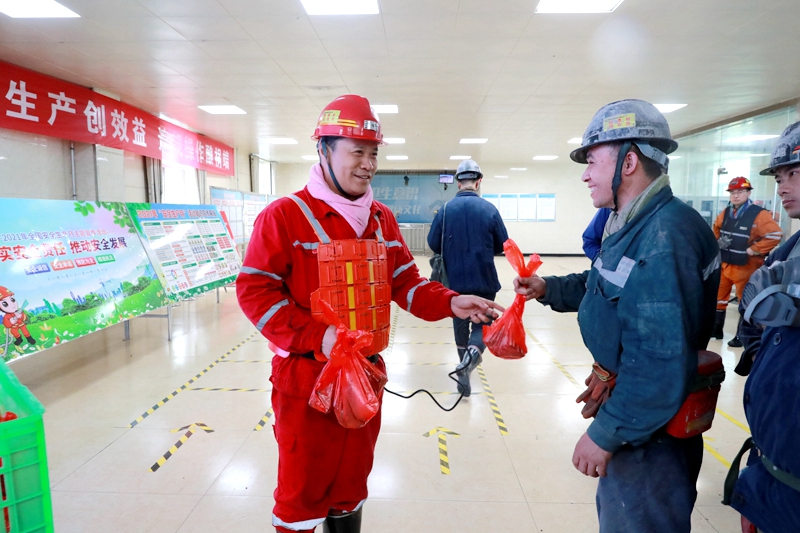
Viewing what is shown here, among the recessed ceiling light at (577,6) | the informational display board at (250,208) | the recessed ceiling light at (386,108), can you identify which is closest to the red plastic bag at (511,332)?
the recessed ceiling light at (577,6)

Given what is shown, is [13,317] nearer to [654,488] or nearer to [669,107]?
[654,488]

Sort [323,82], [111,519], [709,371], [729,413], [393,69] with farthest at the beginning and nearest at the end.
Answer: [323,82] < [393,69] < [729,413] < [111,519] < [709,371]

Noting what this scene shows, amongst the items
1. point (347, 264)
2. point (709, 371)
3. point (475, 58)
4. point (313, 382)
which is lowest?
point (313, 382)

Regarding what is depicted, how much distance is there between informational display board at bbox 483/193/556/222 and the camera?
56.3ft

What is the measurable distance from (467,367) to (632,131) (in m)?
2.71

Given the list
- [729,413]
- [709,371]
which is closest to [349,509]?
[709,371]

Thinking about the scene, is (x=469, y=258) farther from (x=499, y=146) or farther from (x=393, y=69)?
(x=499, y=146)

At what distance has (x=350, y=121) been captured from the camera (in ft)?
5.42

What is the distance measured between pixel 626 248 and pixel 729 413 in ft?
10.3

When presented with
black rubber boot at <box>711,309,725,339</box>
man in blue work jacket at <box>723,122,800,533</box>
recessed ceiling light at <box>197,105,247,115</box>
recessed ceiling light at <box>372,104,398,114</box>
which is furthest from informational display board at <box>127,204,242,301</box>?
black rubber boot at <box>711,309,725,339</box>

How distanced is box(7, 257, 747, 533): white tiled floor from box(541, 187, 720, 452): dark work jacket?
1320 mm

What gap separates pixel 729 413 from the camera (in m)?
3.63

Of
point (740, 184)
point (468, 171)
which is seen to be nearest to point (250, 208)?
point (468, 171)

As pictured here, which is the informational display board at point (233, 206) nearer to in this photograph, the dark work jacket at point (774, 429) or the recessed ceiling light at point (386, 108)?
the recessed ceiling light at point (386, 108)
